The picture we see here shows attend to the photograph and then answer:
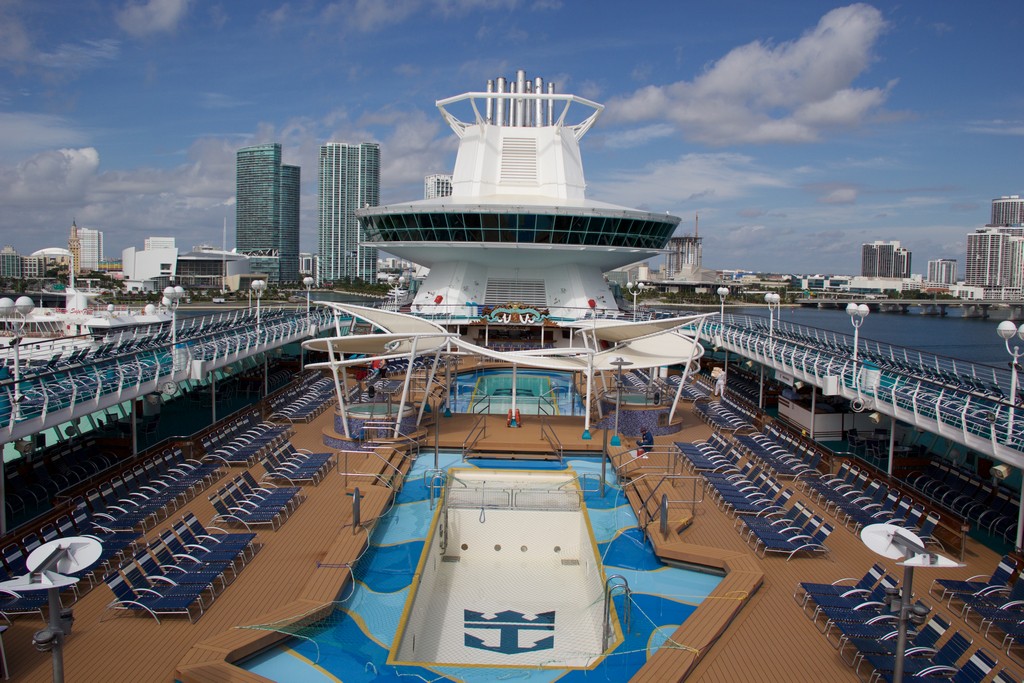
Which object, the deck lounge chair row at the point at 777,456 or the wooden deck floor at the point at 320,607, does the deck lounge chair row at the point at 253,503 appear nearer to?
the wooden deck floor at the point at 320,607

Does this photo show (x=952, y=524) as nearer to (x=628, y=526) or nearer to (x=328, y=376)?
(x=628, y=526)

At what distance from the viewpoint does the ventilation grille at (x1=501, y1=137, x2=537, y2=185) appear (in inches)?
1430

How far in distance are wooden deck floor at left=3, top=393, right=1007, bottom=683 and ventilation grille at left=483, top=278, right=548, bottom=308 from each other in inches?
936

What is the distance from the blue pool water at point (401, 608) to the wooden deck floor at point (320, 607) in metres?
0.33

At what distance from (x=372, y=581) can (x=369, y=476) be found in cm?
400

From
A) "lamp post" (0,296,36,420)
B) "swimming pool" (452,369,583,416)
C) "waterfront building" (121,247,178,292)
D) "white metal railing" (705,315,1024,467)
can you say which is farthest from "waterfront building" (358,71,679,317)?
"waterfront building" (121,247,178,292)

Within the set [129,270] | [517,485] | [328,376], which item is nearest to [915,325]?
[328,376]

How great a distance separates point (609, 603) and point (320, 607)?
3558 mm

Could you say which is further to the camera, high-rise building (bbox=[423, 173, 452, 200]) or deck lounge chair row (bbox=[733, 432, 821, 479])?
high-rise building (bbox=[423, 173, 452, 200])

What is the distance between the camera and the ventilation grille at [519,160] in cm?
3631

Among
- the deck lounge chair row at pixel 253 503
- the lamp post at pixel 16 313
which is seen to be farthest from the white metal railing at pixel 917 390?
the lamp post at pixel 16 313

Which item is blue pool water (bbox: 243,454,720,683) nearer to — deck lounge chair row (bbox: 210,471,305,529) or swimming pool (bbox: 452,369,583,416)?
deck lounge chair row (bbox: 210,471,305,529)

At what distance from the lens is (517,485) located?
14023 mm

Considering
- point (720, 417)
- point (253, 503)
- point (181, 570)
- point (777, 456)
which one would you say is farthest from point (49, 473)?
point (720, 417)
